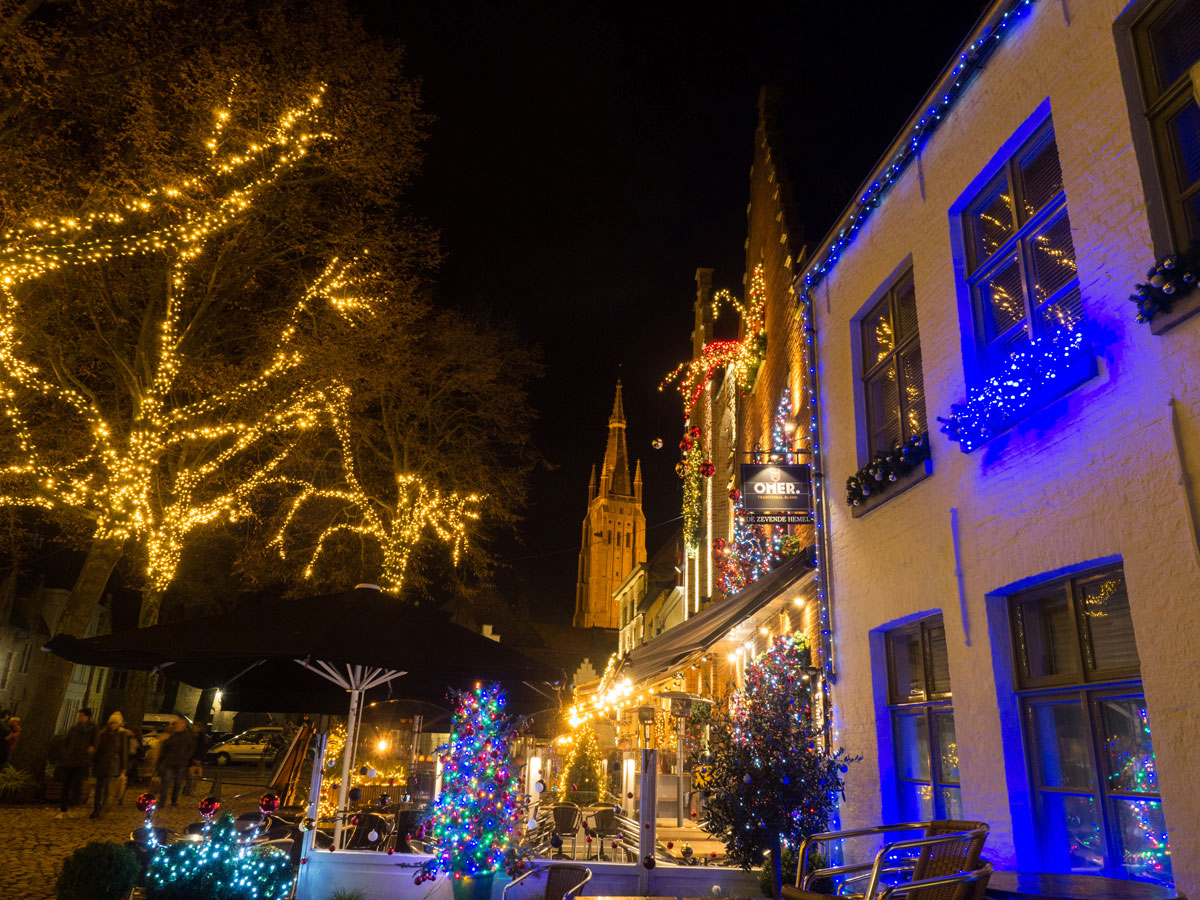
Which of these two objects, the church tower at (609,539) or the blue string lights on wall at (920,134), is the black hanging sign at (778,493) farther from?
the church tower at (609,539)

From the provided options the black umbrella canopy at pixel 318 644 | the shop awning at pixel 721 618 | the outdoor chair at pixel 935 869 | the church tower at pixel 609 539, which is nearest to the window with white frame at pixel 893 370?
the shop awning at pixel 721 618

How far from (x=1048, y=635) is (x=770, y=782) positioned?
2485 mm

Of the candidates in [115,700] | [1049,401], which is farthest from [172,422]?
[115,700]

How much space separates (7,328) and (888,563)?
36.4 feet

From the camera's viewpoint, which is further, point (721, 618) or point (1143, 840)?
point (721, 618)

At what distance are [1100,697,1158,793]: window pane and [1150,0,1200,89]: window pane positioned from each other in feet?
10.8

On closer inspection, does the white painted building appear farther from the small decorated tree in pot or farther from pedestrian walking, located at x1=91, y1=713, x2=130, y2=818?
pedestrian walking, located at x1=91, y1=713, x2=130, y2=818

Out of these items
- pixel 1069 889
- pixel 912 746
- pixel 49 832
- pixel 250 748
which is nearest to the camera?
pixel 1069 889

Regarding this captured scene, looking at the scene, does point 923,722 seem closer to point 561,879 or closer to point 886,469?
point 886,469

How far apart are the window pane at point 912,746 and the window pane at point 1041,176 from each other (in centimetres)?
391

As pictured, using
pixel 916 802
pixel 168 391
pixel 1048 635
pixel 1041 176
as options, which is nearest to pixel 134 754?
pixel 168 391

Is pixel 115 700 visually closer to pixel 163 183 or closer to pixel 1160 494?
pixel 163 183

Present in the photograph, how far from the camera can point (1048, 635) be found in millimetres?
4754

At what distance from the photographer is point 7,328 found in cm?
1003
